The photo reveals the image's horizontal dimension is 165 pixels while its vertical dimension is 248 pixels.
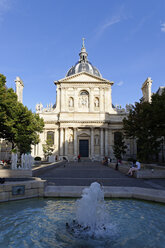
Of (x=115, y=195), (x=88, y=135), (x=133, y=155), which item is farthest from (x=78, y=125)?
(x=115, y=195)

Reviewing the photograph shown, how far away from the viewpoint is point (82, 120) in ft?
139

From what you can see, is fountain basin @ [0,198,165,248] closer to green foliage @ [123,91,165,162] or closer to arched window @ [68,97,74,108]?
green foliage @ [123,91,165,162]

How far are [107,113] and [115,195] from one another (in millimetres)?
36146

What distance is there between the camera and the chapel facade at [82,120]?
42.2 m

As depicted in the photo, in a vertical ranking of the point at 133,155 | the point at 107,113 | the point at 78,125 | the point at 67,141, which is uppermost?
the point at 107,113

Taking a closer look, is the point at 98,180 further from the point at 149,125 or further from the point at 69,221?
the point at 149,125

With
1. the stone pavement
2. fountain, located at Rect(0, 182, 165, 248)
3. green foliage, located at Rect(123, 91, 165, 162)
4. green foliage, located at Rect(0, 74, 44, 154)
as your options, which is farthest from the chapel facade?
fountain, located at Rect(0, 182, 165, 248)

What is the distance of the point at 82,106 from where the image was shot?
44.3m

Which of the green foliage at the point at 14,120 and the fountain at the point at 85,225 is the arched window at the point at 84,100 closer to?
the green foliage at the point at 14,120

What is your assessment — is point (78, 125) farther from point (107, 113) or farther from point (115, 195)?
point (115, 195)

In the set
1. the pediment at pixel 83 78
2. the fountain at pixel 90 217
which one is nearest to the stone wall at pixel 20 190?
the fountain at pixel 90 217

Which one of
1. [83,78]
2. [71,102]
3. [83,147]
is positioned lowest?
[83,147]

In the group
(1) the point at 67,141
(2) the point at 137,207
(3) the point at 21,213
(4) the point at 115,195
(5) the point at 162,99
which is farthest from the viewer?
(1) the point at 67,141

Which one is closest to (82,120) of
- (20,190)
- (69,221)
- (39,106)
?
(39,106)
